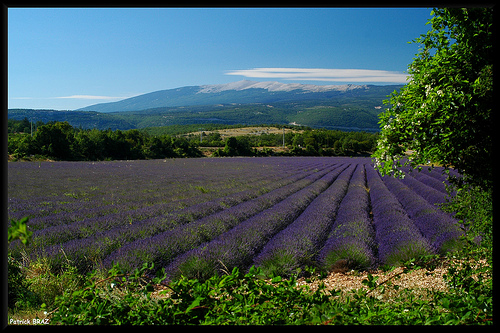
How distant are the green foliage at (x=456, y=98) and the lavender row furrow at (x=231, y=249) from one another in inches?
82.0

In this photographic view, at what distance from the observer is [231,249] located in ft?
13.8

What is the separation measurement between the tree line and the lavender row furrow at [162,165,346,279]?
25556 millimetres

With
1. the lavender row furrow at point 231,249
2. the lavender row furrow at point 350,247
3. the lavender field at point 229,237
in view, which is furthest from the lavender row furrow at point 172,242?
the lavender row furrow at point 350,247

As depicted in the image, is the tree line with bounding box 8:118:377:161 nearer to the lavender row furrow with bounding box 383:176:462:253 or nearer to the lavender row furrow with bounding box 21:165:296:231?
the lavender row furrow with bounding box 21:165:296:231

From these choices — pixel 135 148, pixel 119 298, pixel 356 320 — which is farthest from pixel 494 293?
pixel 135 148

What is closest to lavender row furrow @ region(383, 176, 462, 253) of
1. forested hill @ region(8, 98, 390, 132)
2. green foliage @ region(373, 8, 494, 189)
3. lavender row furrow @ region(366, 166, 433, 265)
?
lavender row furrow @ region(366, 166, 433, 265)

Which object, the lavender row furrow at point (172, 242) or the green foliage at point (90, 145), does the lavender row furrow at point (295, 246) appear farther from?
the green foliage at point (90, 145)

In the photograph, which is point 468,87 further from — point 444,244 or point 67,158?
point 67,158

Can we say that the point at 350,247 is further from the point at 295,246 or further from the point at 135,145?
the point at 135,145

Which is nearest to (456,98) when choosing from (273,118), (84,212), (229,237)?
(229,237)

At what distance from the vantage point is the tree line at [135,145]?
30656 mm

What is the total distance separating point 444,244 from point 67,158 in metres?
39.2

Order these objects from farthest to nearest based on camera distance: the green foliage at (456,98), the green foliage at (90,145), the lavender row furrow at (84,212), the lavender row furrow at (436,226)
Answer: the green foliage at (90,145) < the lavender row furrow at (84,212) < the lavender row furrow at (436,226) < the green foliage at (456,98)

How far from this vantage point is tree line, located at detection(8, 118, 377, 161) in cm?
3066
